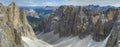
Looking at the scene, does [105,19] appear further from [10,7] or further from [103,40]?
[10,7]

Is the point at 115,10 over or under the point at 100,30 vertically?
over

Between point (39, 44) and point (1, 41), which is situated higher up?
point (39, 44)

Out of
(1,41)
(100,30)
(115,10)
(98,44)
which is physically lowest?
(1,41)

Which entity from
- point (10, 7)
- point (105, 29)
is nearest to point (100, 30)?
point (105, 29)

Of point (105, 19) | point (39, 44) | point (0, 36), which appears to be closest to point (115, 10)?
point (105, 19)

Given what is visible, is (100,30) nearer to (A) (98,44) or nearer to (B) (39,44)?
(A) (98,44)

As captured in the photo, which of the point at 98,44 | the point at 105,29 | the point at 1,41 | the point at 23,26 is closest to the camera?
the point at 1,41

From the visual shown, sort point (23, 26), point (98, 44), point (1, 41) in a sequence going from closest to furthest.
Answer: point (1, 41), point (98, 44), point (23, 26)

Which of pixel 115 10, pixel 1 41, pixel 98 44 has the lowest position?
pixel 1 41

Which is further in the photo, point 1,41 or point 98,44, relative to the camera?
point 98,44
